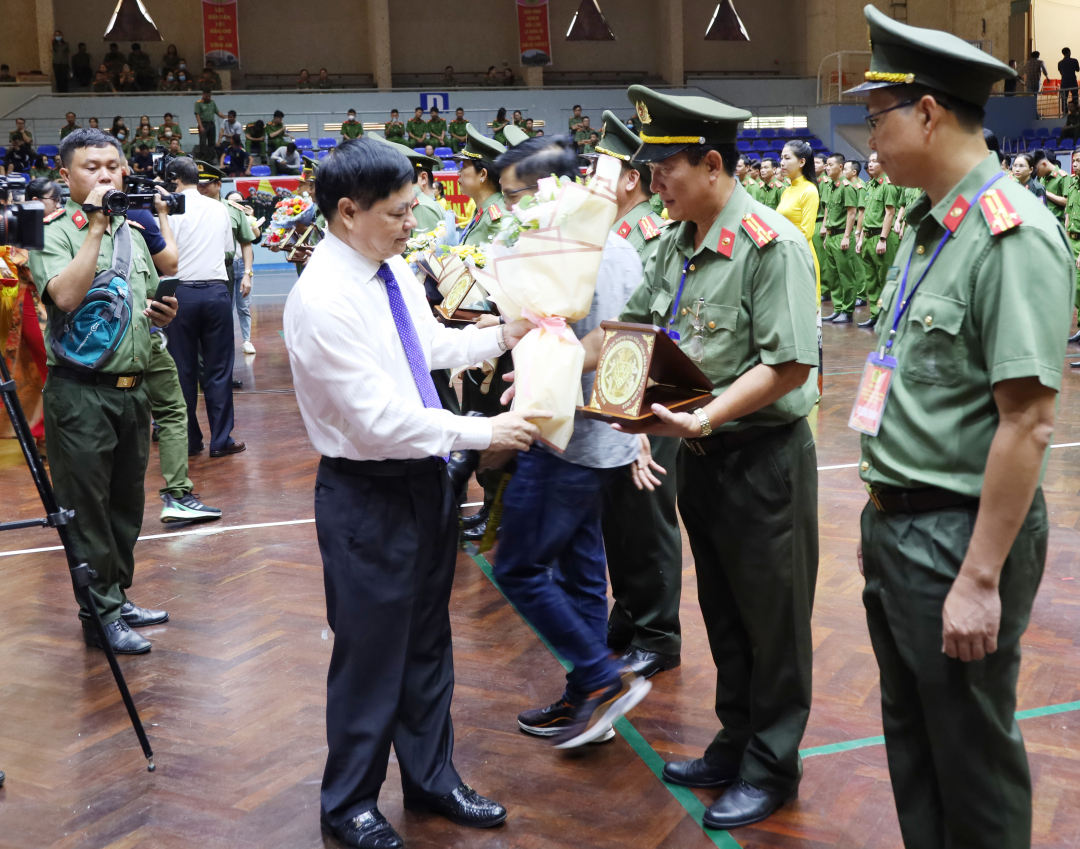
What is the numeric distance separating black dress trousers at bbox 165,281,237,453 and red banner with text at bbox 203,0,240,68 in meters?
17.0

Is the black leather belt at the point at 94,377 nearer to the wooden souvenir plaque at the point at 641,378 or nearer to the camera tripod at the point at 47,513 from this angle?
the camera tripod at the point at 47,513

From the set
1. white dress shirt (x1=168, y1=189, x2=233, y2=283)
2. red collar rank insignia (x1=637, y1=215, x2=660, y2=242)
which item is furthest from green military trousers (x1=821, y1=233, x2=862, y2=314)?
red collar rank insignia (x1=637, y1=215, x2=660, y2=242)

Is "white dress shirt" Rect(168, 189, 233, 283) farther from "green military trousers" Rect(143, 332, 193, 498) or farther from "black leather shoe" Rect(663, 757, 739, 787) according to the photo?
"black leather shoe" Rect(663, 757, 739, 787)

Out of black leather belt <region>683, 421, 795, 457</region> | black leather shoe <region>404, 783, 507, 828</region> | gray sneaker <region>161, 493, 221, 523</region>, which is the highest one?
black leather belt <region>683, 421, 795, 457</region>

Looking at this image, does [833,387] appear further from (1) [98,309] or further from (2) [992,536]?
(2) [992,536]

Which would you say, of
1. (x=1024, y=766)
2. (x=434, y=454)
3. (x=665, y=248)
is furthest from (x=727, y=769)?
(x=665, y=248)

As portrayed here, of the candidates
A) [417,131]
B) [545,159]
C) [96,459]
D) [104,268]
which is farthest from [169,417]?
[417,131]

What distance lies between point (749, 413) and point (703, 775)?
973 millimetres

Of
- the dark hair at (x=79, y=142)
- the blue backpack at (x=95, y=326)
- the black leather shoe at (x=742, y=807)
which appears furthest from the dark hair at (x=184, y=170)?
the black leather shoe at (x=742, y=807)

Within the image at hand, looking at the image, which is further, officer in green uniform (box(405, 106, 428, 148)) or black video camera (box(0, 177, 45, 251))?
officer in green uniform (box(405, 106, 428, 148))

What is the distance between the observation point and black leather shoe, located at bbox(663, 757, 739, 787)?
2.56 meters

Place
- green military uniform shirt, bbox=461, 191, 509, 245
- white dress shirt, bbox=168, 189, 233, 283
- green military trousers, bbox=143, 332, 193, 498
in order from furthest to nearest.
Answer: white dress shirt, bbox=168, 189, 233, 283, green military trousers, bbox=143, 332, 193, 498, green military uniform shirt, bbox=461, 191, 509, 245

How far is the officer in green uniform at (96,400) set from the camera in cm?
331

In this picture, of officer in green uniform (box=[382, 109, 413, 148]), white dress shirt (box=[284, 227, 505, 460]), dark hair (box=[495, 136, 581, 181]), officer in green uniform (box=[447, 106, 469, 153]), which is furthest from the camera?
officer in green uniform (box=[447, 106, 469, 153])
